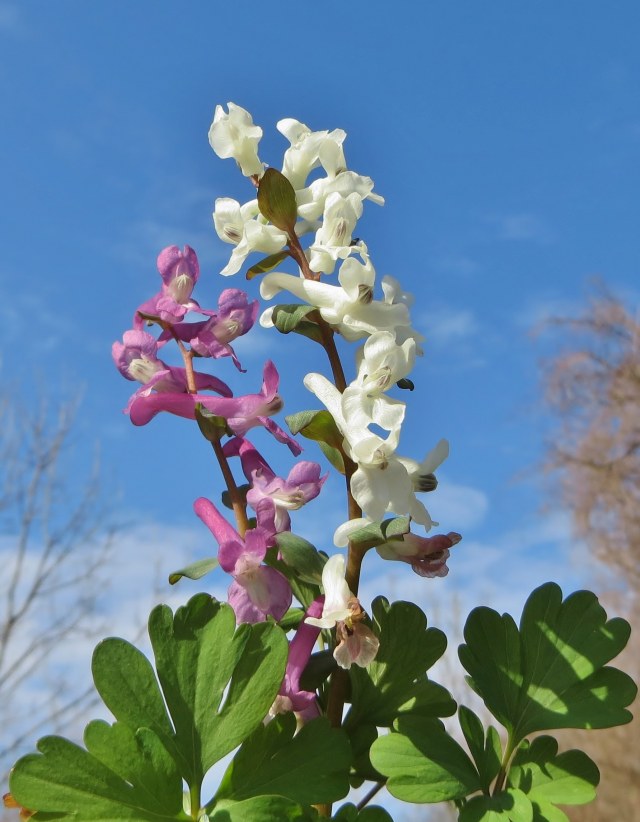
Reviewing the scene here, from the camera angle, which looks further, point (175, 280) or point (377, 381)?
point (175, 280)

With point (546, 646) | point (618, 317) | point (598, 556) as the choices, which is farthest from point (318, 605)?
point (618, 317)

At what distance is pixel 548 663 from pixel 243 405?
1.12 ft

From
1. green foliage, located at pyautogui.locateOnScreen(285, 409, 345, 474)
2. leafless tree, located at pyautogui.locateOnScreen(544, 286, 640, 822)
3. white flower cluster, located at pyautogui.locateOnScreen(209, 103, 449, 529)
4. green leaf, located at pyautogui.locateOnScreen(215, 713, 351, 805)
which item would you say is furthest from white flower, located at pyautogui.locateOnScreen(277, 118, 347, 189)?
leafless tree, located at pyautogui.locateOnScreen(544, 286, 640, 822)

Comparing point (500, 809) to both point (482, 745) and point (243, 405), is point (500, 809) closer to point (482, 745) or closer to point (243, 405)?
point (482, 745)

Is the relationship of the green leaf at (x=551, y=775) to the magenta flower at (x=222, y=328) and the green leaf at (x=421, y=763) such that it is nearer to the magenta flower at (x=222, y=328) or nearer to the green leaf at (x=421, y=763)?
the green leaf at (x=421, y=763)

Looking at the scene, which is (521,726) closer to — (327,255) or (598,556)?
(327,255)

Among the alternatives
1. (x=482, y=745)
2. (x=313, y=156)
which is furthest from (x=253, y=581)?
(x=313, y=156)

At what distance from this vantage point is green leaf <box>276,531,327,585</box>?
64cm

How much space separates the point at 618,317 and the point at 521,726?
7.49 m

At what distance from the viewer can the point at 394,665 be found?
2.27 feet

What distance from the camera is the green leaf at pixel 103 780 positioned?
59 cm

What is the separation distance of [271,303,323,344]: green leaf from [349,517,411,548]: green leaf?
0.57 ft

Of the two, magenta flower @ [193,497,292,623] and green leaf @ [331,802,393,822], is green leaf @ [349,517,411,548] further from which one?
green leaf @ [331,802,393,822]

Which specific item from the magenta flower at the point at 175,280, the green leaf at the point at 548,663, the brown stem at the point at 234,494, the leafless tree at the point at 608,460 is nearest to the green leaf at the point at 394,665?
the green leaf at the point at 548,663
